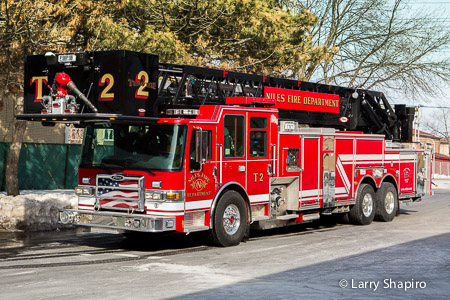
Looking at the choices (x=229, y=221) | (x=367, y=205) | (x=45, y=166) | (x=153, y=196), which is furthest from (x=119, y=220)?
(x=45, y=166)

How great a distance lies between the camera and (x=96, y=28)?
1512 cm

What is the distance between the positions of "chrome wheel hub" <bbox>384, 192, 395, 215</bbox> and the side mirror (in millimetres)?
7362

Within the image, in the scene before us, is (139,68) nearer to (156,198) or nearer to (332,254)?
(156,198)

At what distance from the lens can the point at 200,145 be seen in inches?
430

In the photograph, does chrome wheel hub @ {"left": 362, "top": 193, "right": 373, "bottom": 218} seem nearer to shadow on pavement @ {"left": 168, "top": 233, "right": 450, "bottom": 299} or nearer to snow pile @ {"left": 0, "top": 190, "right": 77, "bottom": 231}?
shadow on pavement @ {"left": 168, "top": 233, "right": 450, "bottom": 299}

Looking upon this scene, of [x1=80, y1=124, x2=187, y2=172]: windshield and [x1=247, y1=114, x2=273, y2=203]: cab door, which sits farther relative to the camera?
[x1=247, y1=114, x2=273, y2=203]: cab door

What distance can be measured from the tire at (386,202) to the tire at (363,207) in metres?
0.18

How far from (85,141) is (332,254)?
4.88 metres

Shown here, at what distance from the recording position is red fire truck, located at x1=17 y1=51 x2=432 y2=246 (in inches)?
417

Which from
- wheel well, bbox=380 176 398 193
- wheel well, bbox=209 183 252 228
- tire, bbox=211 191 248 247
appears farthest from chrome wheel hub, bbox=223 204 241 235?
wheel well, bbox=380 176 398 193

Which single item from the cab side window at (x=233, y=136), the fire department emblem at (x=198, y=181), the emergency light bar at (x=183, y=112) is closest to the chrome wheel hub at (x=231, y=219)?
the fire department emblem at (x=198, y=181)

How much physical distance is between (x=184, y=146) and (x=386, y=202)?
7.72 meters

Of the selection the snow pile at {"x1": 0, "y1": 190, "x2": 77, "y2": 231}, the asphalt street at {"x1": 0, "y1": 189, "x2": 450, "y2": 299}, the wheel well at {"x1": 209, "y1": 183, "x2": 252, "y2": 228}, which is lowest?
the asphalt street at {"x1": 0, "y1": 189, "x2": 450, "y2": 299}

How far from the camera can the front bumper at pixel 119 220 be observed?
34.3 feet
